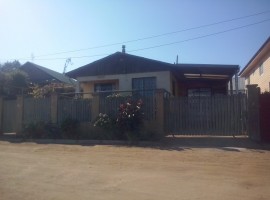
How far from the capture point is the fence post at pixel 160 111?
1473 centimetres

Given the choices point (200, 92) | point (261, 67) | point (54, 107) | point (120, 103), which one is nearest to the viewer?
point (120, 103)

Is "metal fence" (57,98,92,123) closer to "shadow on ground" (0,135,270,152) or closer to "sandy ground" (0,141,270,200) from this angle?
"shadow on ground" (0,135,270,152)

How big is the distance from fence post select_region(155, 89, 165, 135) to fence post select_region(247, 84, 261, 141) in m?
3.63

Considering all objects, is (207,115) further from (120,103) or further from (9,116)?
(9,116)

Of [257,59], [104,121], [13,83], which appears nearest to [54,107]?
[104,121]

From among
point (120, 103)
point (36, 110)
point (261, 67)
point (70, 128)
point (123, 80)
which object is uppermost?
point (261, 67)

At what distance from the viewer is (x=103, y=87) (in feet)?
72.4

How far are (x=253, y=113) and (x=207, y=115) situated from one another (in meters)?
1.95

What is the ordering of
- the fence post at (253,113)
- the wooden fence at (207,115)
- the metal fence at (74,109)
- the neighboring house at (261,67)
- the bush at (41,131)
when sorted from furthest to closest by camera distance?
→ the neighboring house at (261,67), the metal fence at (74,109), the bush at (41,131), the wooden fence at (207,115), the fence post at (253,113)

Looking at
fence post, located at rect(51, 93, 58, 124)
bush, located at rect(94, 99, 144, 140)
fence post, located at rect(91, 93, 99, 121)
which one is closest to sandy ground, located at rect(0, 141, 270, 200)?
bush, located at rect(94, 99, 144, 140)

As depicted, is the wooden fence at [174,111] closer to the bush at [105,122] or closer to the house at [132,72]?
the bush at [105,122]

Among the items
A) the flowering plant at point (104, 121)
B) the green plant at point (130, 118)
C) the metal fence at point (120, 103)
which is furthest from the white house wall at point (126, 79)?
the flowering plant at point (104, 121)

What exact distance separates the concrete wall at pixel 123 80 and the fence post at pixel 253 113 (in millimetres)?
6740

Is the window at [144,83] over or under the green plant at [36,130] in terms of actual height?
over
